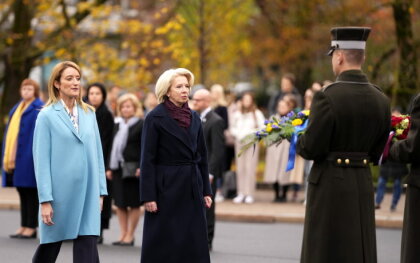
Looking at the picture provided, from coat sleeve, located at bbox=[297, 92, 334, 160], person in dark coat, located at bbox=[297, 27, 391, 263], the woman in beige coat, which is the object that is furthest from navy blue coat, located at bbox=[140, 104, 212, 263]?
the woman in beige coat

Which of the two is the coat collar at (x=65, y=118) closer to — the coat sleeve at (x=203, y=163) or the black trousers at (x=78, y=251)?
the black trousers at (x=78, y=251)

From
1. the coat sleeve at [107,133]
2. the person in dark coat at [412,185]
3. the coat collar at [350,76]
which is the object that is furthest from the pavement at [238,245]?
the coat collar at [350,76]

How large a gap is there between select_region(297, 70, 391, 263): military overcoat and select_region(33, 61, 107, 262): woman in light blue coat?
6.33 feet

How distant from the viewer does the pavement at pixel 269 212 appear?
51.1ft

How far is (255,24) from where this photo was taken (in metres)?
36.7

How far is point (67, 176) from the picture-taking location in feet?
27.2

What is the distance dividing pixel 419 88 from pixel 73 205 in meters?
14.1

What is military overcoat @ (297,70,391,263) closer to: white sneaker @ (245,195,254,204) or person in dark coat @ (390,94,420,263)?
person in dark coat @ (390,94,420,263)

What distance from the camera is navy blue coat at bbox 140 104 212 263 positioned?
8727mm

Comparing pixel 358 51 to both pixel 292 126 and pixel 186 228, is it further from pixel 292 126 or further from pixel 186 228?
pixel 186 228

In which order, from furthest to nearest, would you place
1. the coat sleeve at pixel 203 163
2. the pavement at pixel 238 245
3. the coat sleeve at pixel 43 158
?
the pavement at pixel 238 245
the coat sleeve at pixel 203 163
the coat sleeve at pixel 43 158

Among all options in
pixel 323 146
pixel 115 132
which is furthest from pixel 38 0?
pixel 323 146

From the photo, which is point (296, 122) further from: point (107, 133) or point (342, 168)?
point (107, 133)

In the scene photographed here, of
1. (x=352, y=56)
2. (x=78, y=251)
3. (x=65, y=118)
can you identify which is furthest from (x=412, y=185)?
(x=65, y=118)
